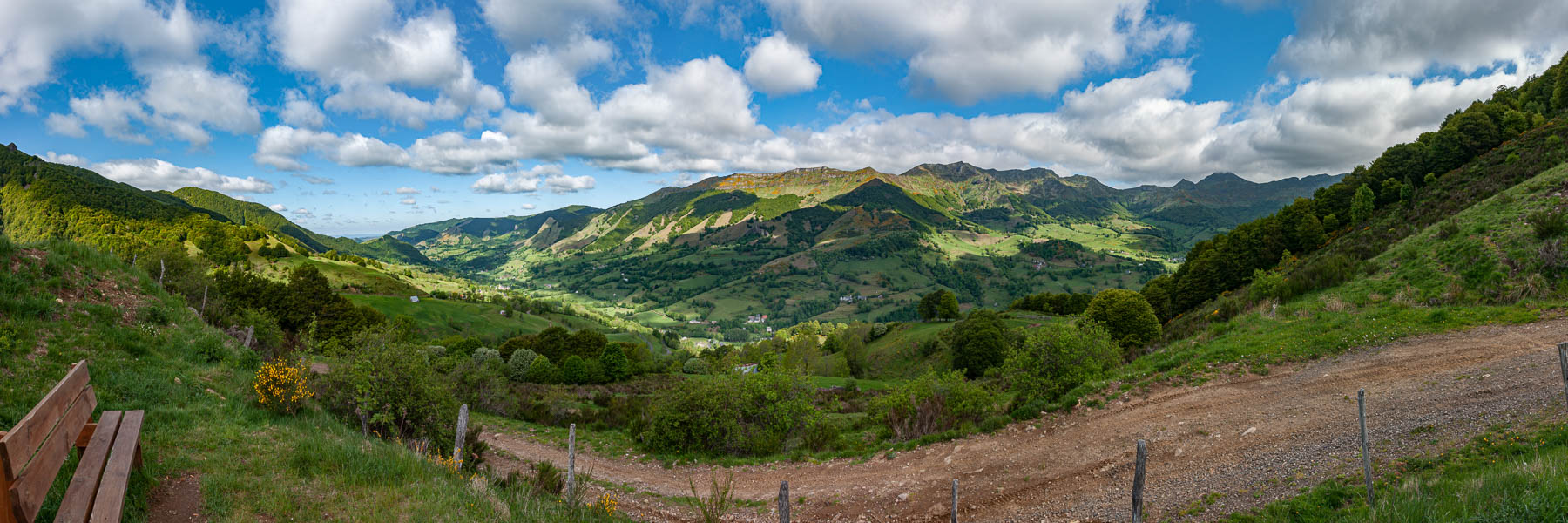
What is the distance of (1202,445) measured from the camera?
1256cm

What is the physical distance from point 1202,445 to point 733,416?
14.2m

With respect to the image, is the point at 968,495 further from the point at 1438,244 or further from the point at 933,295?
the point at 933,295

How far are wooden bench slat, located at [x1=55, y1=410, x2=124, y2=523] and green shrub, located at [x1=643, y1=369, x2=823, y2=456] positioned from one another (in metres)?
16.4

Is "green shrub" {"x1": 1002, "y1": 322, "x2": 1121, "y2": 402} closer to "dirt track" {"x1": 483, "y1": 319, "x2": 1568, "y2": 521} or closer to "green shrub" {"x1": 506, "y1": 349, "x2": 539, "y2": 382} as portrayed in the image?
"dirt track" {"x1": 483, "y1": 319, "x2": 1568, "y2": 521}

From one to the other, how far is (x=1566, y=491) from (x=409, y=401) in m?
20.0

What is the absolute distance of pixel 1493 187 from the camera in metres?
28.9

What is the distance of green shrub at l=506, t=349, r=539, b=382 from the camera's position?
153 feet

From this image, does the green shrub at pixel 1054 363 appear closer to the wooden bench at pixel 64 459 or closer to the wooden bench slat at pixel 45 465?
the wooden bench at pixel 64 459

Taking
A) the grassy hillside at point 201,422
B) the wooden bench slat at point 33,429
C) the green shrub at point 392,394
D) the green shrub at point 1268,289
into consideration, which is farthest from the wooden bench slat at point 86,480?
the green shrub at point 1268,289

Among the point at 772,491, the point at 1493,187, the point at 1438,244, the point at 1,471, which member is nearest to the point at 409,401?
the point at 772,491

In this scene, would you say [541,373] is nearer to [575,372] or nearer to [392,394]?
[575,372]

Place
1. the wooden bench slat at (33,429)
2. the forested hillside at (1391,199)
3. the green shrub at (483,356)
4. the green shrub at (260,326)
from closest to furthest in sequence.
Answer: the wooden bench slat at (33,429) → the forested hillside at (1391,199) → the green shrub at (260,326) → the green shrub at (483,356)

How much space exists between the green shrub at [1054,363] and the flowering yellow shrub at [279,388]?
20069 millimetres

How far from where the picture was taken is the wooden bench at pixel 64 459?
306 cm
